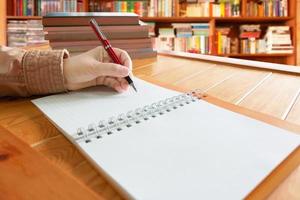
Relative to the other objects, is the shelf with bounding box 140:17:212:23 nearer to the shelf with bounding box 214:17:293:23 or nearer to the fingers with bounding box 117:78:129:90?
the shelf with bounding box 214:17:293:23

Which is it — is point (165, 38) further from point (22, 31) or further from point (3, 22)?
point (3, 22)

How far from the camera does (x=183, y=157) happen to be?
0.35m

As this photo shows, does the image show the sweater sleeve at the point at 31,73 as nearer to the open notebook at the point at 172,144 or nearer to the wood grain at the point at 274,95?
the open notebook at the point at 172,144

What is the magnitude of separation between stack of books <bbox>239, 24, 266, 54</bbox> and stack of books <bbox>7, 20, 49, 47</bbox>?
188cm

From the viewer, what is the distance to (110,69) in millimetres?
600

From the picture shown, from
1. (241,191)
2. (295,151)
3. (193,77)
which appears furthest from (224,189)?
(193,77)

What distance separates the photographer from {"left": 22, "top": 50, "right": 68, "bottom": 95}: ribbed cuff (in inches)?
24.2

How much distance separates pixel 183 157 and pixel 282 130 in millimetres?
166

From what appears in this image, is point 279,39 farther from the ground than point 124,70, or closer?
farther from the ground

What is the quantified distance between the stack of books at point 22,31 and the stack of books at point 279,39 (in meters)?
2.08

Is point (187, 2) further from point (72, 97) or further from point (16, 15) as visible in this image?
point (72, 97)

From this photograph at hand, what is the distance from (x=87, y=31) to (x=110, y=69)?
1.41ft

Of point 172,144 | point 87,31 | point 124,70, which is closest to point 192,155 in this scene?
point 172,144

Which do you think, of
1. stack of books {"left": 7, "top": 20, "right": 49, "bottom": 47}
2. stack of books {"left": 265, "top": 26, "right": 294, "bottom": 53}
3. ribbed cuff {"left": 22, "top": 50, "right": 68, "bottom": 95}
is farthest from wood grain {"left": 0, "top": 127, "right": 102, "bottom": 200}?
stack of books {"left": 265, "top": 26, "right": 294, "bottom": 53}
